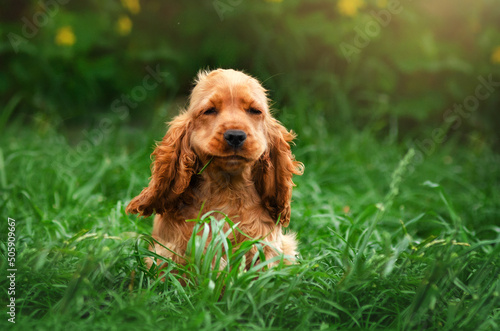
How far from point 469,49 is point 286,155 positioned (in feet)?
15.6

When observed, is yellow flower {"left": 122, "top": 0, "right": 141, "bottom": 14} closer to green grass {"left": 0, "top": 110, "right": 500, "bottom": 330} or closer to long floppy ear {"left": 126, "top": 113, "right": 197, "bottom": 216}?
green grass {"left": 0, "top": 110, "right": 500, "bottom": 330}

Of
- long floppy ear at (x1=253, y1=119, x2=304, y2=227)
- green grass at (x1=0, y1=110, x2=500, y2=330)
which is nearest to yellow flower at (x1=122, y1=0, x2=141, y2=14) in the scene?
green grass at (x1=0, y1=110, x2=500, y2=330)

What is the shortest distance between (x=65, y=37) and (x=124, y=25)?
679 millimetres

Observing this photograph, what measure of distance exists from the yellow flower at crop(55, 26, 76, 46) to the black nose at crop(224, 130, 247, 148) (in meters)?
4.39

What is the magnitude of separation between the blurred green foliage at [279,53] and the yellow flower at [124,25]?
16mm

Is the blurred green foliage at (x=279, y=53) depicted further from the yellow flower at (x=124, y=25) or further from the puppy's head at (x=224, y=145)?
the puppy's head at (x=224, y=145)

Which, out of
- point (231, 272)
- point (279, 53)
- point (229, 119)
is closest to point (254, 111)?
point (229, 119)

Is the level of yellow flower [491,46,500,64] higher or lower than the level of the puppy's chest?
higher

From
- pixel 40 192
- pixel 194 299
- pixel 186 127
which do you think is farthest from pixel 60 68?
pixel 194 299

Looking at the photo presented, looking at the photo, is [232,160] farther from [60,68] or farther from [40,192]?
[60,68]

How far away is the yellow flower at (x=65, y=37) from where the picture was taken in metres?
6.13

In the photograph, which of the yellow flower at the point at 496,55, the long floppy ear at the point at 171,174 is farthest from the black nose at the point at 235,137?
the yellow flower at the point at 496,55

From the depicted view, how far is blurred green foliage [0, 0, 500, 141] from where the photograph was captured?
19.6 ft

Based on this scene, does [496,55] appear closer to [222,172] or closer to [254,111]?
[254,111]
